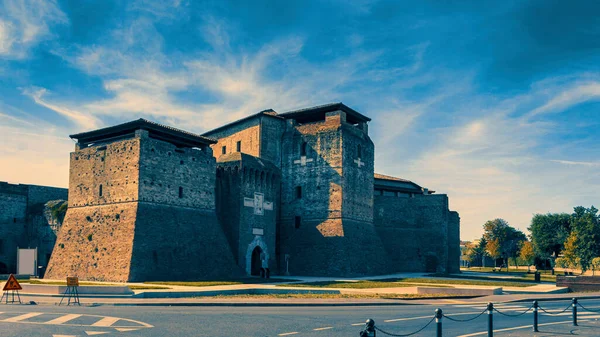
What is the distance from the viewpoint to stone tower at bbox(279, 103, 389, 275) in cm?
5131

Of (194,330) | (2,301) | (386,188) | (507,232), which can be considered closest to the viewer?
(194,330)

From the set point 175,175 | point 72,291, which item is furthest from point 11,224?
point 72,291

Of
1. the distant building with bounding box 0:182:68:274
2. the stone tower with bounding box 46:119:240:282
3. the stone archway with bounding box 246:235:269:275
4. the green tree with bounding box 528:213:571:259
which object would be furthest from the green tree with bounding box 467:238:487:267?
the distant building with bounding box 0:182:68:274

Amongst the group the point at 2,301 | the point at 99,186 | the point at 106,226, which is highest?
the point at 99,186

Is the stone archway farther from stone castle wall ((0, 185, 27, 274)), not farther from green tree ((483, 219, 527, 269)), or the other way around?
green tree ((483, 219, 527, 269))

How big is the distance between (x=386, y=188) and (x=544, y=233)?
3474cm

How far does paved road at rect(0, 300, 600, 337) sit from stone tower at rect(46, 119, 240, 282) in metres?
17.5

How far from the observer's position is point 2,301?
24.8m

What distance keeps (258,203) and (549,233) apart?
189 ft

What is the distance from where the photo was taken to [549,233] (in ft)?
291

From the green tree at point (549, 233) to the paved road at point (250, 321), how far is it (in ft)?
233

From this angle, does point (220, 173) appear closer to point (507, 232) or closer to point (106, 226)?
point (106, 226)

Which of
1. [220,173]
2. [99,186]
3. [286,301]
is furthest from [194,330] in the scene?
[220,173]

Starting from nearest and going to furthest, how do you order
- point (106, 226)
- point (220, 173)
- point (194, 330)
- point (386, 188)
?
1. point (194, 330)
2. point (106, 226)
3. point (220, 173)
4. point (386, 188)
